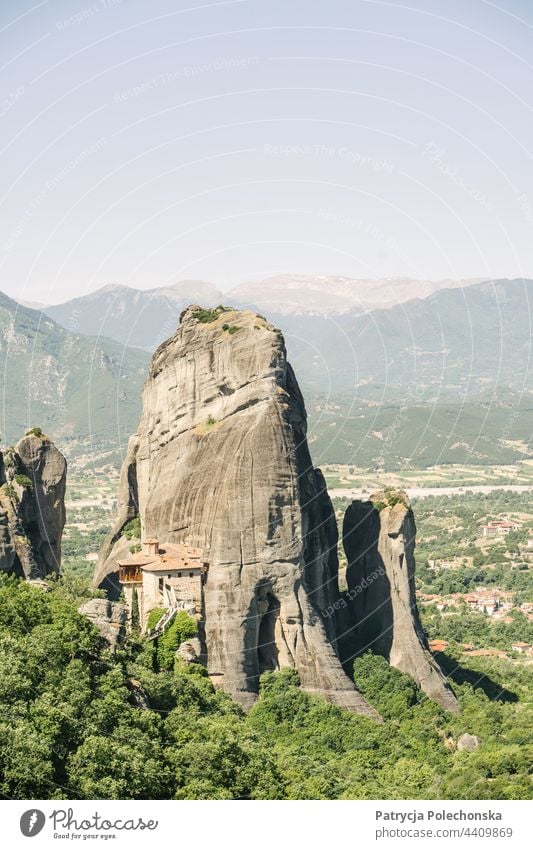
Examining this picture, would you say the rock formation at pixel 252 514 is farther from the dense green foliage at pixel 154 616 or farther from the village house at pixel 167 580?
the dense green foliage at pixel 154 616

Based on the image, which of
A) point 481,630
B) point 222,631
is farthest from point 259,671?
point 481,630

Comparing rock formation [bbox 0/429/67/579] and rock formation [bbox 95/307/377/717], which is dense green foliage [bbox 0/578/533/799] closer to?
rock formation [bbox 95/307/377/717]

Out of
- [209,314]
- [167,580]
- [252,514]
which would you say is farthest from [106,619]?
[209,314]

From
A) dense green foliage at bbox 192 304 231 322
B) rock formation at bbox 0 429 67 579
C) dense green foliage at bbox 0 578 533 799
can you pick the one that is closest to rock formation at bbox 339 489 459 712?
dense green foliage at bbox 0 578 533 799

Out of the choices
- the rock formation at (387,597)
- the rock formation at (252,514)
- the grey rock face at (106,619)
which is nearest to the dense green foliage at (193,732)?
the grey rock face at (106,619)

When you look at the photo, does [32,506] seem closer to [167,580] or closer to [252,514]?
[167,580]

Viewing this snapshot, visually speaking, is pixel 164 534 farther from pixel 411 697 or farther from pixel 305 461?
pixel 411 697
